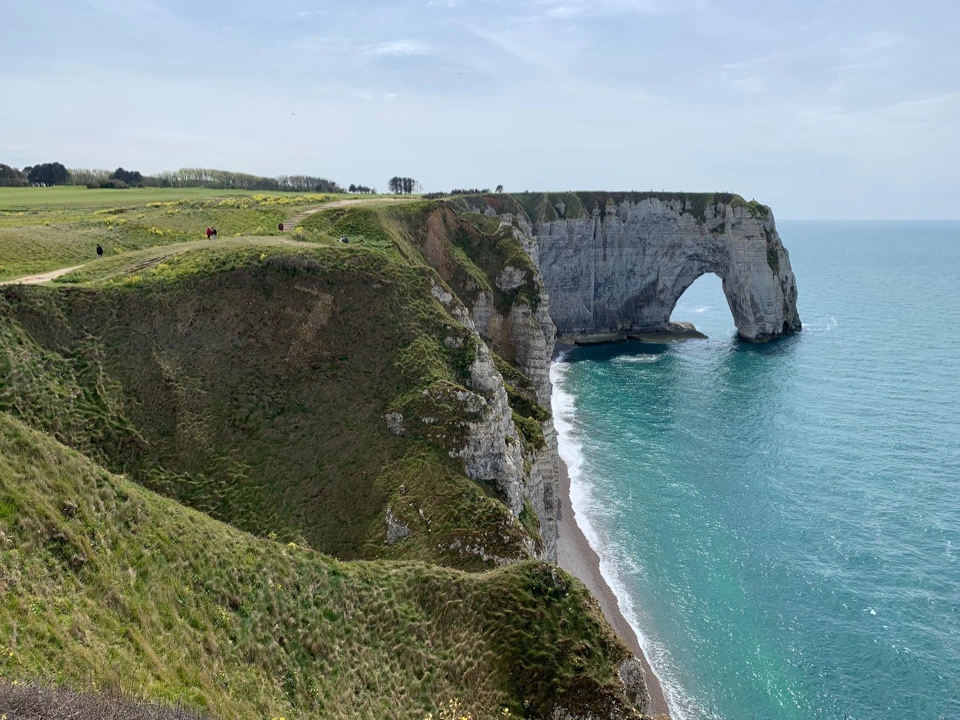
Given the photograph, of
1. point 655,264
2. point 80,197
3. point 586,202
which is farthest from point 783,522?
point 80,197

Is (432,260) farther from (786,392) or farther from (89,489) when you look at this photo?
(786,392)

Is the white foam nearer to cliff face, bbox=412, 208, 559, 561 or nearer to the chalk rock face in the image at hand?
cliff face, bbox=412, 208, 559, 561

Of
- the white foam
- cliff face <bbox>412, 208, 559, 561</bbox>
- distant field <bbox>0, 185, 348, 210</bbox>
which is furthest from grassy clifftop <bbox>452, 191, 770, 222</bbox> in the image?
the white foam

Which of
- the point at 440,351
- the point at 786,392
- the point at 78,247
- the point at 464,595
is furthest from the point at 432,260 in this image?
the point at 786,392

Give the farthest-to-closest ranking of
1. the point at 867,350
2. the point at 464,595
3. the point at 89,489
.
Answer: the point at 867,350, the point at 464,595, the point at 89,489

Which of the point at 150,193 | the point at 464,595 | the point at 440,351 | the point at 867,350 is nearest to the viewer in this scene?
the point at 464,595

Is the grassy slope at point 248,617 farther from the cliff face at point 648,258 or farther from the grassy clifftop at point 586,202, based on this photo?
the grassy clifftop at point 586,202
